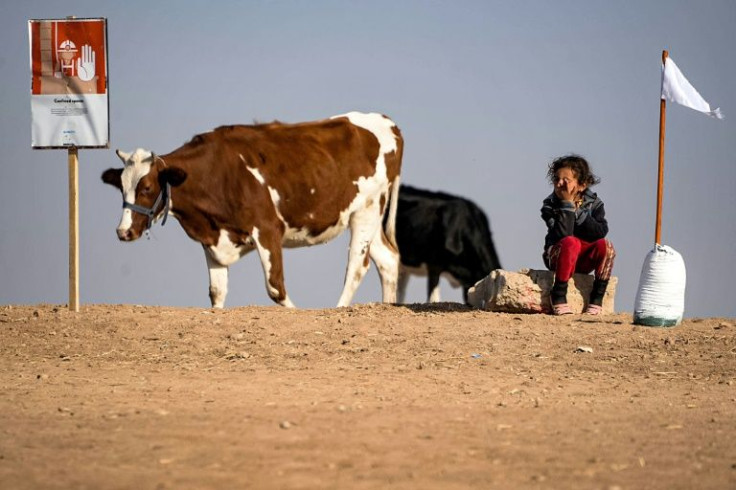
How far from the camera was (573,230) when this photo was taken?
12070 millimetres

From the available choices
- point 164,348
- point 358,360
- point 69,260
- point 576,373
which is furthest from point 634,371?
point 69,260

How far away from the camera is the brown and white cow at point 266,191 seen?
42.4 ft

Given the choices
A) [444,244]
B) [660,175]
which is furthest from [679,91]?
[444,244]

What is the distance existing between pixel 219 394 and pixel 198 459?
88.3 inches

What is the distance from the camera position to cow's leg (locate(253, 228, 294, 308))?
13047 millimetres

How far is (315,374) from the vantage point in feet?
30.2

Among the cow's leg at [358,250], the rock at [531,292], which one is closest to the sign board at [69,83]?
the cow's leg at [358,250]

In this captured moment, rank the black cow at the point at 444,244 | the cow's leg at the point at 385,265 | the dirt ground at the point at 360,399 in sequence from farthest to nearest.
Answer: the black cow at the point at 444,244
the cow's leg at the point at 385,265
the dirt ground at the point at 360,399

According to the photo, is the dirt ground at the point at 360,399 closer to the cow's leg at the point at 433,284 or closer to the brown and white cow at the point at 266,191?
the brown and white cow at the point at 266,191

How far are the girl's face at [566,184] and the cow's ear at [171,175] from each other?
440cm

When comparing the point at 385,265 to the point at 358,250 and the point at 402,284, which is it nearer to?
the point at 358,250

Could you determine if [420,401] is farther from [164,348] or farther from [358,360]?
[164,348]

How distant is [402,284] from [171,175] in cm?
496

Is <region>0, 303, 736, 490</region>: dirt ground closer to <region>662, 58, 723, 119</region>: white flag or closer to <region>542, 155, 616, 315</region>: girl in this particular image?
<region>542, 155, 616, 315</region>: girl
